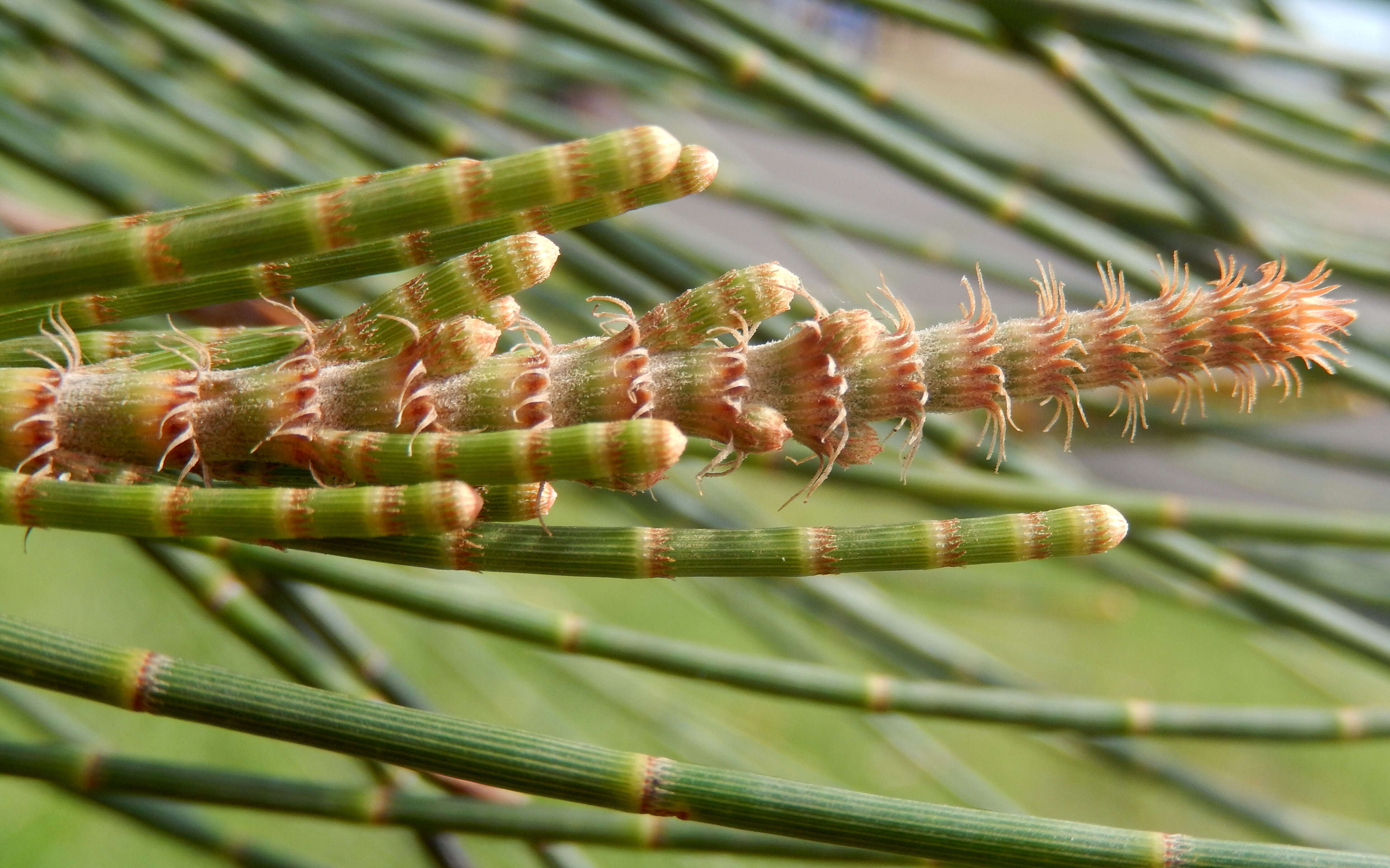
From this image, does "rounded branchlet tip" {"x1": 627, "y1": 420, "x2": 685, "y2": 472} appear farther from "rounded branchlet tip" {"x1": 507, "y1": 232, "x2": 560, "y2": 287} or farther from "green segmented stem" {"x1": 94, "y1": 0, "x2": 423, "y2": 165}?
"green segmented stem" {"x1": 94, "y1": 0, "x2": 423, "y2": 165}

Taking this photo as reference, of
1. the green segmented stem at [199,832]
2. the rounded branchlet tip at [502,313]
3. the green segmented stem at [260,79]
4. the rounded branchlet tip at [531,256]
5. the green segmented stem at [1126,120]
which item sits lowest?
the green segmented stem at [199,832]

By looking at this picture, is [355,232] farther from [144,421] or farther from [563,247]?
[563,247]

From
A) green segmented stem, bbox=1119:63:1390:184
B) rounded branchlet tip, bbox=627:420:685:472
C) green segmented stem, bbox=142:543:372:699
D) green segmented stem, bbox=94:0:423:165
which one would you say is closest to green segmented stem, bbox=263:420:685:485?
rounded branchlet tip, bbox=627:420:685:472

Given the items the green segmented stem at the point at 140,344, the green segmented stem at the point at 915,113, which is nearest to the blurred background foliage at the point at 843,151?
the green segmented stem at the point at 915,113

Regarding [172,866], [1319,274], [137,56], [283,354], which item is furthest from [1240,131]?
[172,866]

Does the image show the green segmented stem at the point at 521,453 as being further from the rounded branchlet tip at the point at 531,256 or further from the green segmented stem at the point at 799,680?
the green segmented stem at the point at 799,680

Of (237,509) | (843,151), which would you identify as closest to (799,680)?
(237,509)
